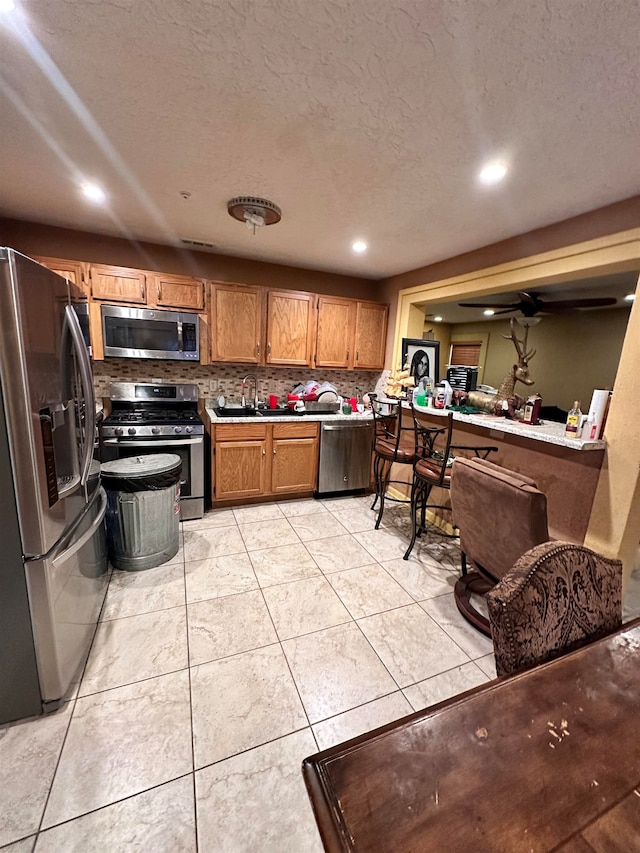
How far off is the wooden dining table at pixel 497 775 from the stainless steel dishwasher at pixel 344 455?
287cm

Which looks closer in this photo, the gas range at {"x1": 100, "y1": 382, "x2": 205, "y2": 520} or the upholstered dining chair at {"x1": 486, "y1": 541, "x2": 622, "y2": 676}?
the upholstered dining chair at {"x1": 486, "y1": 541, "x2": 622, "y2": 676}

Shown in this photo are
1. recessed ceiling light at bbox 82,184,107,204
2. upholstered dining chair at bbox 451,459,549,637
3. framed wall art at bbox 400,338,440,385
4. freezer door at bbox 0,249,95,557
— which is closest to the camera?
freezer door at bbox 0,249,95,557

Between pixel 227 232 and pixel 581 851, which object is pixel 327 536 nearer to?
pixel 581 851

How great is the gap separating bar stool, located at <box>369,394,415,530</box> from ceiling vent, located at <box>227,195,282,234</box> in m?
1.69

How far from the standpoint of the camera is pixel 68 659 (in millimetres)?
1533

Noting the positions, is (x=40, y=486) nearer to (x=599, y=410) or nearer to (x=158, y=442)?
(x=158, y=442)

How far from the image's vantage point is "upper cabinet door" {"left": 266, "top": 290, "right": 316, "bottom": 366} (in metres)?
3.56

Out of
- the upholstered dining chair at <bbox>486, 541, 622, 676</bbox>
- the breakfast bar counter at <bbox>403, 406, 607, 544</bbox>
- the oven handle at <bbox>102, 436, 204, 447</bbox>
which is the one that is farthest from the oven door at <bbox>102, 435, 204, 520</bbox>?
the upholstered dining chair at <bbox>486, 541, 622, 676</bbox>

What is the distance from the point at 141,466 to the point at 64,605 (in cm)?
105

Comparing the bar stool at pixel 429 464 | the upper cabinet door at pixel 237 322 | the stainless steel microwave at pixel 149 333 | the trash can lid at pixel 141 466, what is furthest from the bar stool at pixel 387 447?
the stainless steel microwave at pixel 149 333

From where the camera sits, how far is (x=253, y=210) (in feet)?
7.65

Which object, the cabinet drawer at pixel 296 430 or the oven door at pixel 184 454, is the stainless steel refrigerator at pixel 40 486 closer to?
the oven door at pixel 184 454

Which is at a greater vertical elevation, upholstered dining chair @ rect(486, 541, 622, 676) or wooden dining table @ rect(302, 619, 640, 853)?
upholstered dining chair @ rect(486, 541, 622, 676)

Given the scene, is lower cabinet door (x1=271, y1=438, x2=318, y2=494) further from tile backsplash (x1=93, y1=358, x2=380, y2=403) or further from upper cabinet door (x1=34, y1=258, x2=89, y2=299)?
upper cabinet door (x1=34, y1=258, x2=89, y2=299)
